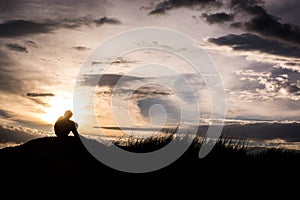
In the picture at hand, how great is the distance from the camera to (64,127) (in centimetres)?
1548

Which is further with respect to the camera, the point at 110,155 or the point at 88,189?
the point at 110,155

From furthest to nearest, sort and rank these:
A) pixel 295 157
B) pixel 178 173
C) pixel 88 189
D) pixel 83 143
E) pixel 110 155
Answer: pixel 295 157 → pixel 83 143 → pixel 110 155 → pixel 178 173 → pixel 88 189

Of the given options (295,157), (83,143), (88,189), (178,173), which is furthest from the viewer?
(295,157)

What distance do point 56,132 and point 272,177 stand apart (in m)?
7.87

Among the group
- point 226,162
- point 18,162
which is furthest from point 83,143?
point 226,162

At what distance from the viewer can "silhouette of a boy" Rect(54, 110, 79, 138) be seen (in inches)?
610

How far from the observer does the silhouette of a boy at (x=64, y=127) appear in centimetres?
1548

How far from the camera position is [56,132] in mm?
15547

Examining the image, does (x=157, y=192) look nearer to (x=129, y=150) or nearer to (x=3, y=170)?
(x=129, y=150)

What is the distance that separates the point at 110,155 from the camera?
45.1ft

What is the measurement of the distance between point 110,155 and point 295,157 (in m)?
7.41

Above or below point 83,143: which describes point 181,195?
below

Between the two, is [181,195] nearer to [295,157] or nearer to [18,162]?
[18,162]

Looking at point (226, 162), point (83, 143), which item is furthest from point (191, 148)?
point (83, 143)
